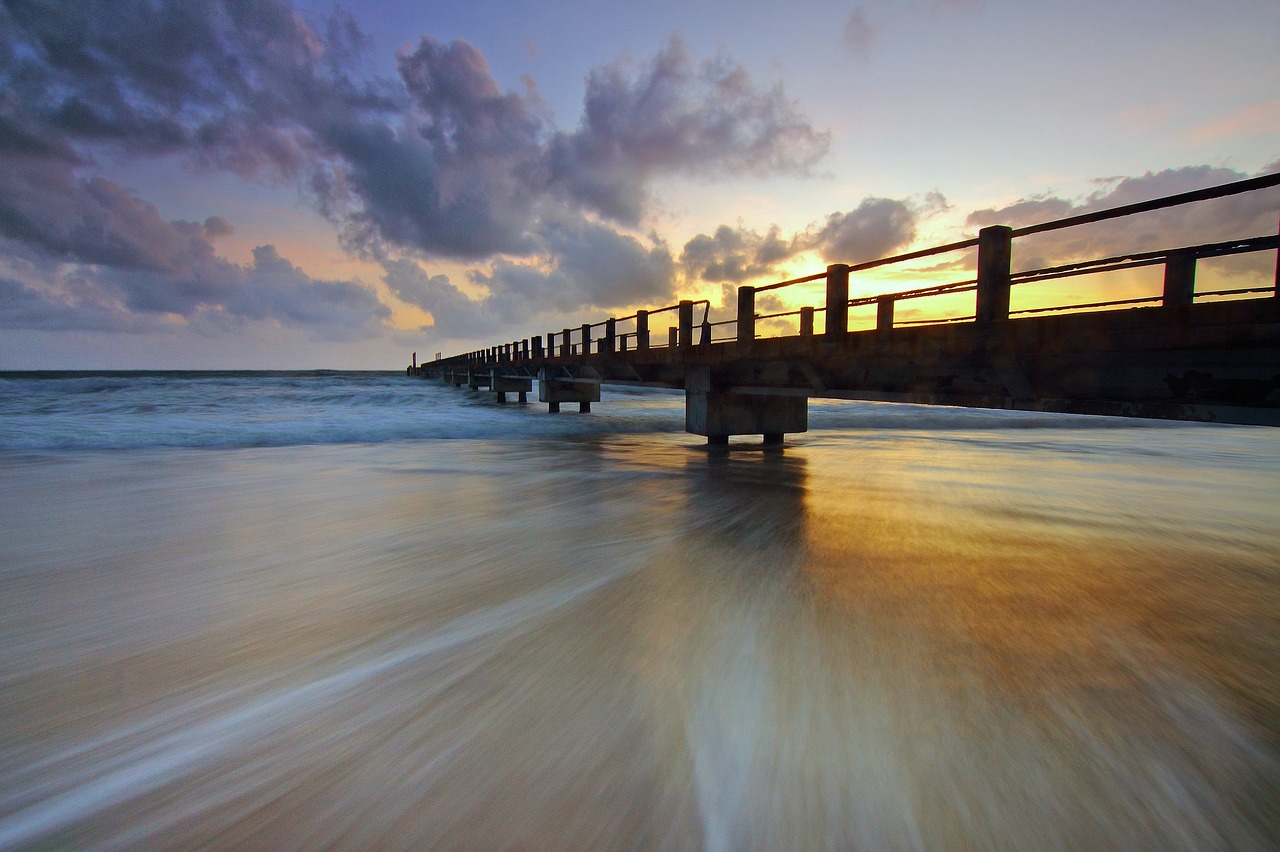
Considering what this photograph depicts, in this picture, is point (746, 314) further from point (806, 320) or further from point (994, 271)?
point (994, 271)

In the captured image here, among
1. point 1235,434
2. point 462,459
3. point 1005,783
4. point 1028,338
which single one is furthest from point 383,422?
point 1235,434

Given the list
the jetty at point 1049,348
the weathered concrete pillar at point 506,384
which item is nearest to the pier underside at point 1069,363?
the jetty at point 1049,348

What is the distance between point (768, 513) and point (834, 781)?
194 inches

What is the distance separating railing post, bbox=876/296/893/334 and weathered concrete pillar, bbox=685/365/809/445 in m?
4.56

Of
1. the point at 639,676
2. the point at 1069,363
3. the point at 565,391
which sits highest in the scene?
the point at 1069,363

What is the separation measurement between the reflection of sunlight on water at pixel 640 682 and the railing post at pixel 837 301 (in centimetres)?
298

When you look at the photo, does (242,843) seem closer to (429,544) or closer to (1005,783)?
(1005,783)

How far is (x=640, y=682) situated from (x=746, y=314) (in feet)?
28.6

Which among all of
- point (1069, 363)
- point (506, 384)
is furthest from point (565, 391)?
point (1069, 363)

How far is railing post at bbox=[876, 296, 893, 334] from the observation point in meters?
7.69

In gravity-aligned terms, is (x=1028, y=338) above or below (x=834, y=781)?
above

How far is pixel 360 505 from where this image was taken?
25.3 feet

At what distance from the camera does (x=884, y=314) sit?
784 centimetres

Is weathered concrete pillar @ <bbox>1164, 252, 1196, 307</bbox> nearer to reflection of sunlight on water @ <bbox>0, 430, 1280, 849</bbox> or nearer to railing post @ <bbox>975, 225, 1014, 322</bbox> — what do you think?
railing post @ <bbox>975, 225, 1014, 322</bbox>
